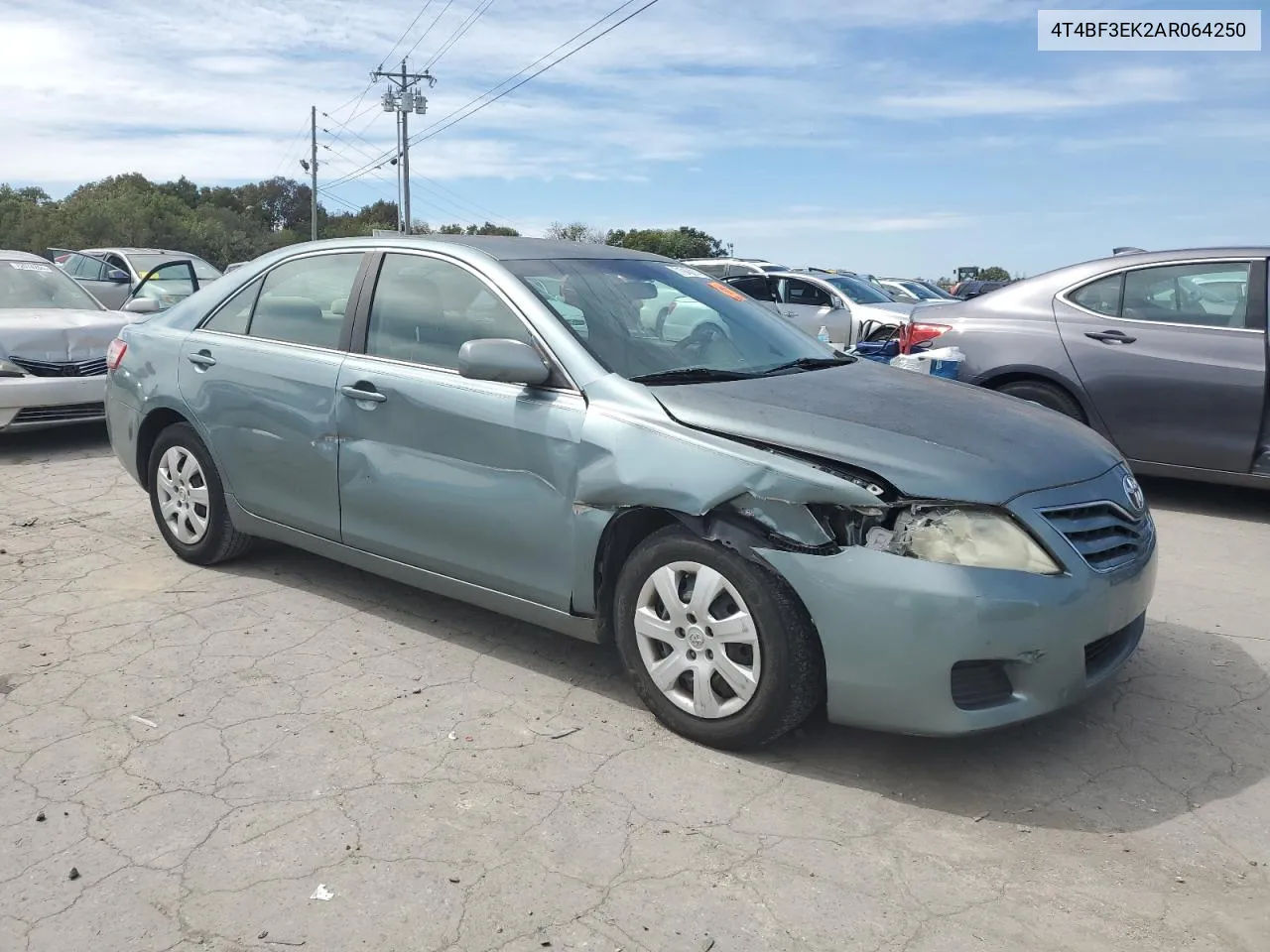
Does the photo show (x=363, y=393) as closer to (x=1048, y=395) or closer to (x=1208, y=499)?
(x=1048, y=395)

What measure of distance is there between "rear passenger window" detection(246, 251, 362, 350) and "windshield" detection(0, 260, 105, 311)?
17.1ft

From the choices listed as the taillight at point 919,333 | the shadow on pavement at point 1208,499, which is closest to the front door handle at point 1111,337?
the taillight at point 919,333

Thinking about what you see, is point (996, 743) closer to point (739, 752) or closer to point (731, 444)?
point (739, 752)

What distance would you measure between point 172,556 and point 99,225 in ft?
137

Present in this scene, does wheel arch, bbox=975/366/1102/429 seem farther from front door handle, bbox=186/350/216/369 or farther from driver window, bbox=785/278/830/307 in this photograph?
driver window, bbox=785/278/830/307

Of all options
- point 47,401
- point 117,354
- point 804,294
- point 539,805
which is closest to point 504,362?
point 539,805

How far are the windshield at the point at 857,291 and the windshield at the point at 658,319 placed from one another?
1053 centimetres

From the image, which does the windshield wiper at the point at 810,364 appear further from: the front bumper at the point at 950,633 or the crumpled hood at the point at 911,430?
the front bumper at the point at 950,633

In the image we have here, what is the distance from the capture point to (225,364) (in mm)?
4684

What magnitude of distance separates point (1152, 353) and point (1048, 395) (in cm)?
66

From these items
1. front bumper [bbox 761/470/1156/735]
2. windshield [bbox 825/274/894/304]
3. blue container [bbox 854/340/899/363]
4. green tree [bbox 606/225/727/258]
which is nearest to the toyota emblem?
front bumper [bbox 761/470/1156/735]

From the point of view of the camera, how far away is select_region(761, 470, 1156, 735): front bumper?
9.43 ft

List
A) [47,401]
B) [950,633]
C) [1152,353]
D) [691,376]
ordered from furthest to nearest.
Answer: [47,401] → [1152,353] → [691,376] → [950,633]

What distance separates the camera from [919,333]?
7.32 meters
